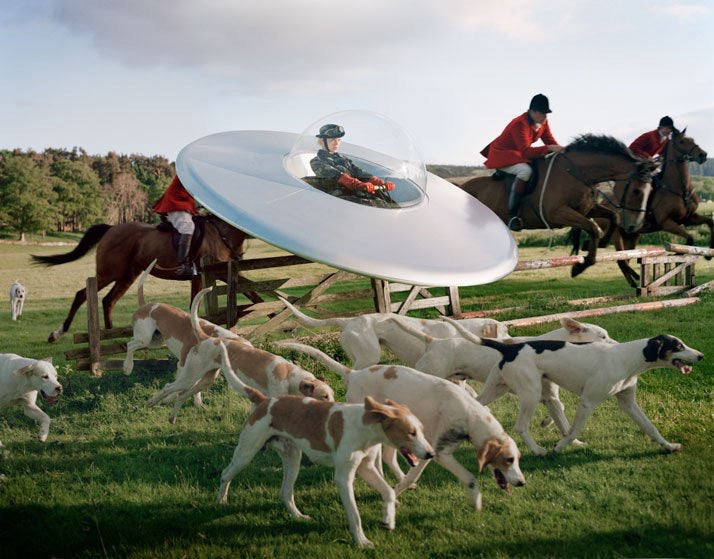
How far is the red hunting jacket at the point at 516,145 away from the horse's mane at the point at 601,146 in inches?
24.7

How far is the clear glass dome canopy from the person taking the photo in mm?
8023

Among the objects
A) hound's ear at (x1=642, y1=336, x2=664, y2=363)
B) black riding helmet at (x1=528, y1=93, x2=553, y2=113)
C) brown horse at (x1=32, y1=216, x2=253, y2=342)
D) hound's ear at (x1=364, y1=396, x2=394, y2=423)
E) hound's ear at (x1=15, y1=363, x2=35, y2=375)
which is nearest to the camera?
hound's ear at (x1=364, y1=396, x2=394, y2=423)

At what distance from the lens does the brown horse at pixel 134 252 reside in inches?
460

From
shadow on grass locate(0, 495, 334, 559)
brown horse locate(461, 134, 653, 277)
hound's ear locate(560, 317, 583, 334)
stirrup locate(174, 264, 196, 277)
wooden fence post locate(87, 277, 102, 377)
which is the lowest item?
shadow on grass locate(0, 495, 334, 559)

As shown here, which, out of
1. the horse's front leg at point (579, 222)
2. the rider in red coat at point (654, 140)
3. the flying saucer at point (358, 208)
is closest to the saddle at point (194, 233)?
the flying saucer at point (358, 208)

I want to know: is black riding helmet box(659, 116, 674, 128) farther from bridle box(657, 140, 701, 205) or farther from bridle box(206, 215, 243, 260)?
bridle box(206, 215, 243, 260)

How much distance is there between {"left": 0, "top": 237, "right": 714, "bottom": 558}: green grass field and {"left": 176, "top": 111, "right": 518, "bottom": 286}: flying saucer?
183 cm

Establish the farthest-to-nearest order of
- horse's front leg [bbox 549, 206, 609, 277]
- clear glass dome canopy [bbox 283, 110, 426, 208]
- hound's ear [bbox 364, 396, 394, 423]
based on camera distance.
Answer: horse's front leg [bbox 549, 206, 609, 277] → clear glass dome canopy [bbox 283, 110, 426, 208] → hound's ear [bbox 364, 396, 394, 423]

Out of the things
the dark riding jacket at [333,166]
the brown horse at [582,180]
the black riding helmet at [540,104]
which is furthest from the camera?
the brown horse at [582,180]

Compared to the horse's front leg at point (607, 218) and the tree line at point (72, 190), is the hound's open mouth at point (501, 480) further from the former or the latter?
the tree line at point (72, 190)

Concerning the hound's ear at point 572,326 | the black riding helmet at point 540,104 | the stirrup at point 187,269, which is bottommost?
the hound's ear at point 572,326

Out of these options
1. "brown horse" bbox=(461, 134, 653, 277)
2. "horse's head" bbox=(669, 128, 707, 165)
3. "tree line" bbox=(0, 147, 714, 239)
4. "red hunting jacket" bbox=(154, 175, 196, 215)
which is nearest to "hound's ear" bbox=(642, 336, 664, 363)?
"brown horse" bbox=(461, 134, 653, 277)


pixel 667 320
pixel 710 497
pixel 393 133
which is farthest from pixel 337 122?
pixel 667 320

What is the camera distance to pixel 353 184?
26.0 ft
